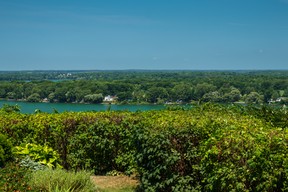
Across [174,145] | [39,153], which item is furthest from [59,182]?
[39,153]

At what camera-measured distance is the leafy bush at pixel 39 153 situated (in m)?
8.46

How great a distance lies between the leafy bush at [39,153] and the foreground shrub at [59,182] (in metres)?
1.64

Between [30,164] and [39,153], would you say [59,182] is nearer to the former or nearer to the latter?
[30,164]

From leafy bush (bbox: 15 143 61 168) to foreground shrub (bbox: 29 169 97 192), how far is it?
1641 millimetres

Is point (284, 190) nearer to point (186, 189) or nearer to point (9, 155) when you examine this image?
point (186, 189)

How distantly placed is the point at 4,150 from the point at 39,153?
79cm

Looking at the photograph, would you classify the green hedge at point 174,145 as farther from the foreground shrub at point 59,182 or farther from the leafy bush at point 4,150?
the foreground shrub at point 59,182

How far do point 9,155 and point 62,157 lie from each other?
1442 millimetres

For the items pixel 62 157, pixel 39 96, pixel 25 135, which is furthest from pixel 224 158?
pixel 39 96

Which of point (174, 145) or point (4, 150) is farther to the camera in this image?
point (4, 150)

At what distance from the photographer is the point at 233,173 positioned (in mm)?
5422

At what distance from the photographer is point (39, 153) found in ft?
28.2

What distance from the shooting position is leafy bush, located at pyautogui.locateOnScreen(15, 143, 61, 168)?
8.46 meters

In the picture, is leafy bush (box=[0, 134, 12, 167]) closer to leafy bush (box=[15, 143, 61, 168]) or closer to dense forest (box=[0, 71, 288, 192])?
dense forest (box=[0, 71, 288, 192])
